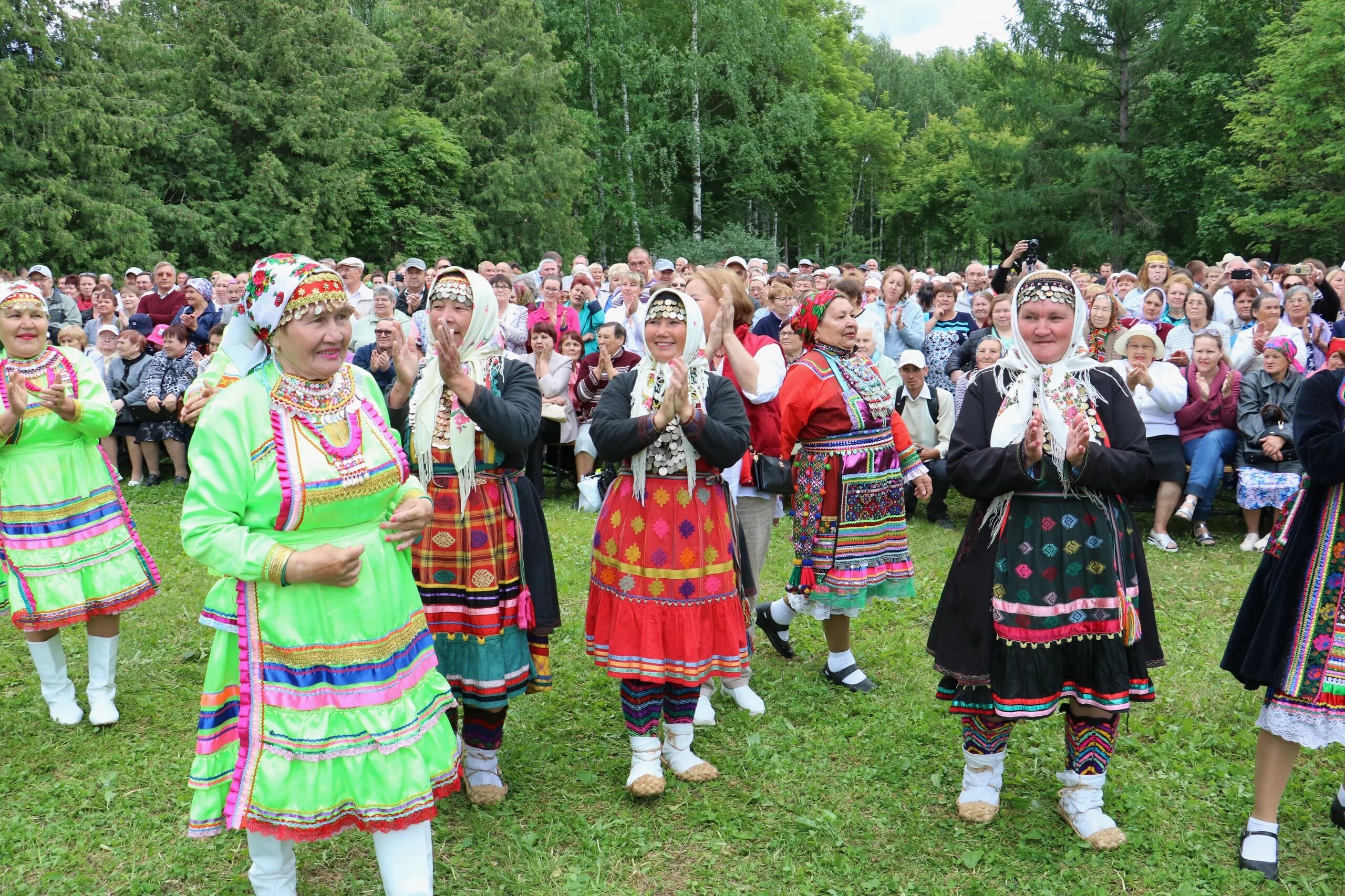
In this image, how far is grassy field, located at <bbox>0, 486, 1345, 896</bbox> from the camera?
11.9 feet

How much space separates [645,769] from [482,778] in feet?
2.30

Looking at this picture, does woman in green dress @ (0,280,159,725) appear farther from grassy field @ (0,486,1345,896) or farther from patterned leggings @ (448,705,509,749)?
patterned leggings @ (448,705,509,749)

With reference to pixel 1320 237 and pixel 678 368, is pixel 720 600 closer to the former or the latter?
pixel 678 368

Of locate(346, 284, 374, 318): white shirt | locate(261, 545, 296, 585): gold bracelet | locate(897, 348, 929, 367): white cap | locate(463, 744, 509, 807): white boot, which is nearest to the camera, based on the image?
locate(261, 545, 296, 585): gold bracelet

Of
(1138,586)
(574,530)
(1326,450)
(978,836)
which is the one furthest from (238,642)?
(574,530)

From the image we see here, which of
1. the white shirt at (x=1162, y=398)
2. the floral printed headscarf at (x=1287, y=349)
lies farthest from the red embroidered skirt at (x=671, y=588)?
the floral printed headscarf at (x=1287, y=349)

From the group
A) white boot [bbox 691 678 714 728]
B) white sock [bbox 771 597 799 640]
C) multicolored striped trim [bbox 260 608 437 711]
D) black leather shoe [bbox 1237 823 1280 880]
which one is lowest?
black leather shoe [bbox 1237 823 1280 880]

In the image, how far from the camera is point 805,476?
5074 millimetres

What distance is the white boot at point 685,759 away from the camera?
14.2 ft

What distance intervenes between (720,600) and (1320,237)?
25.1m

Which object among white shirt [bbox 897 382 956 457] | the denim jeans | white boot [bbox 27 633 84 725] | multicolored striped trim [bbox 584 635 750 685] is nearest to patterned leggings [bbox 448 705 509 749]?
multicolored striped trim [bbox 584 635 750 685]

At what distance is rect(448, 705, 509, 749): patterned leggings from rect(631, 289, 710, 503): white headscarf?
1.09 m

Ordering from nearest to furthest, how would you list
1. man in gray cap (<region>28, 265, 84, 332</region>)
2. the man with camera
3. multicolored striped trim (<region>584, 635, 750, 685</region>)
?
multicolored striped trim (<region>584, 635, 750, 685</region>) < the man with camera < man in gray cap (<region>28, 265, 84, 332</region>)

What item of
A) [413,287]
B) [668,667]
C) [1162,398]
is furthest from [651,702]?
[413,287]
